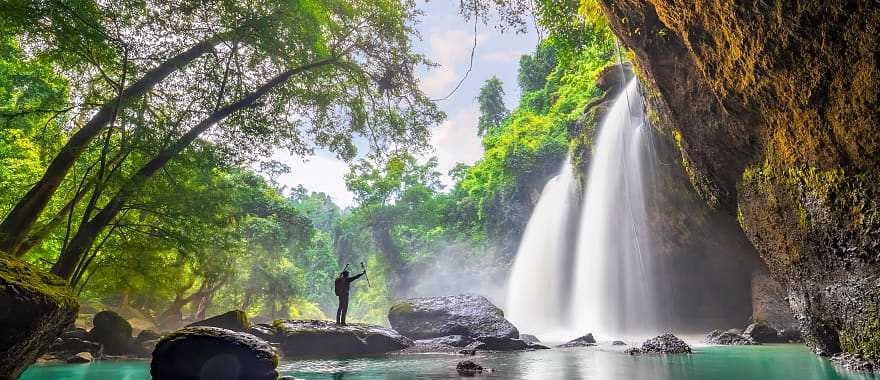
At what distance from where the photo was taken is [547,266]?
76.6 ft

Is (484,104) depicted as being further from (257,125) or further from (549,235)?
(257,125)

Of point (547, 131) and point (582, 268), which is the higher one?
point (547, 131)

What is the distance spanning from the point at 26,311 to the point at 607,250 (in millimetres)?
18213

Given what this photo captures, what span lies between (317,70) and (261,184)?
57.9 ft

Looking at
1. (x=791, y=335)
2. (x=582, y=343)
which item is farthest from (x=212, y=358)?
(x=791, y=335)

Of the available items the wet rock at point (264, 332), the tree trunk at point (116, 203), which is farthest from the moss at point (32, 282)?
the wet rock at point (264, 332)

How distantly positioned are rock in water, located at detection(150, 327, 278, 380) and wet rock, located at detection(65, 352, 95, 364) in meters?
6.92

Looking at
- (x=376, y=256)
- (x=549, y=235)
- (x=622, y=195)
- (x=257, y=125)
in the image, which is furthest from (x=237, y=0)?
(x=376, y=256)

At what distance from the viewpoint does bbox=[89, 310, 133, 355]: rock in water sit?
1290 cm

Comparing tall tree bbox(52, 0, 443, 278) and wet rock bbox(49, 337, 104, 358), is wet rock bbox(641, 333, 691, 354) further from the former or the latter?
wet rock bbox(49, 337, 104, 358)

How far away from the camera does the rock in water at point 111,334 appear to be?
1290 cm

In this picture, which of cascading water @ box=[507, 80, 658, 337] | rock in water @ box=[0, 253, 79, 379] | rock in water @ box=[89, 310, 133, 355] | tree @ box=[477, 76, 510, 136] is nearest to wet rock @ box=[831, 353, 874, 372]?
rock in water @ box=[0, 253, 79, 379]

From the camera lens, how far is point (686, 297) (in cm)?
1708

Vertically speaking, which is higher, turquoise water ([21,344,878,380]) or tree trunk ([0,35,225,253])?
tree trunk ([0,35,225,253])
